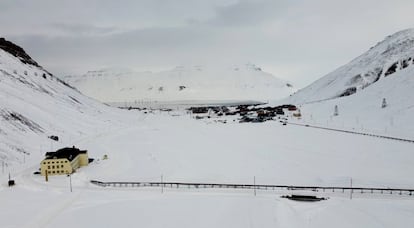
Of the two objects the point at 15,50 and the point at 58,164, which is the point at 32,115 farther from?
the point at 15,50

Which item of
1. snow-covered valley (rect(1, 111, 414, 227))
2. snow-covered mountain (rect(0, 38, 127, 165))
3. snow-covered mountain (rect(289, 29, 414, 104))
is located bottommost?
snow-covered valley (rect(1, 111, 414, 227))

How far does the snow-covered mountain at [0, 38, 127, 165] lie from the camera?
56562 millimetres

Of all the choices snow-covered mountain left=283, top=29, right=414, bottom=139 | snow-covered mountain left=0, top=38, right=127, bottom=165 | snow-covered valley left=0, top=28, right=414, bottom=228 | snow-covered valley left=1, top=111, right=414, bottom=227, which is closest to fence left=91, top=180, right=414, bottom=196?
snow-covered valley left=0, top=28, right=414, bottom=228

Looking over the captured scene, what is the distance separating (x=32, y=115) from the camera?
74.3 meters

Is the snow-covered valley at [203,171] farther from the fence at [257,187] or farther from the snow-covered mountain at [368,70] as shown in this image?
the snow-covered mountain at [368,70]

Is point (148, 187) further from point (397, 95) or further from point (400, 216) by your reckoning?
point (397, 95)

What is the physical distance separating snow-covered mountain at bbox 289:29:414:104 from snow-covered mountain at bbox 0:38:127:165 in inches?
4083

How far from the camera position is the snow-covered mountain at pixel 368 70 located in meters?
149

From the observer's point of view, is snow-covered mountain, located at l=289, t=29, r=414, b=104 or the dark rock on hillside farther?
snow-covered mountain, located at l=289, t=29, r=414, b=104

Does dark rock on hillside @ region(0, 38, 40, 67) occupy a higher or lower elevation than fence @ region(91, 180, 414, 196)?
higher

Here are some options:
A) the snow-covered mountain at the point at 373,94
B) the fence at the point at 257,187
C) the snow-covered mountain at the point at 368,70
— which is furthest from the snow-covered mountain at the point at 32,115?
the snow-covered mountain at the point at 368,70

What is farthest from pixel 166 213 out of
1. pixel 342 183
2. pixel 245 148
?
pixel 245 148

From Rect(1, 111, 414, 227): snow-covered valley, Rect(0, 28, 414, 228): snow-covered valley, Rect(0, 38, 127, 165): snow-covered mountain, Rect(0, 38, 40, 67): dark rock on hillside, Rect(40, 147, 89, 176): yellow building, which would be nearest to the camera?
Rect(1, 111, 414, 227): snow-covered valley

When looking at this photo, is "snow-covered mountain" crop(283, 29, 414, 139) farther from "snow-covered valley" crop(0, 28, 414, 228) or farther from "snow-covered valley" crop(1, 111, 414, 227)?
"snow-covered valley" crop(1, 111, 414, 227)
